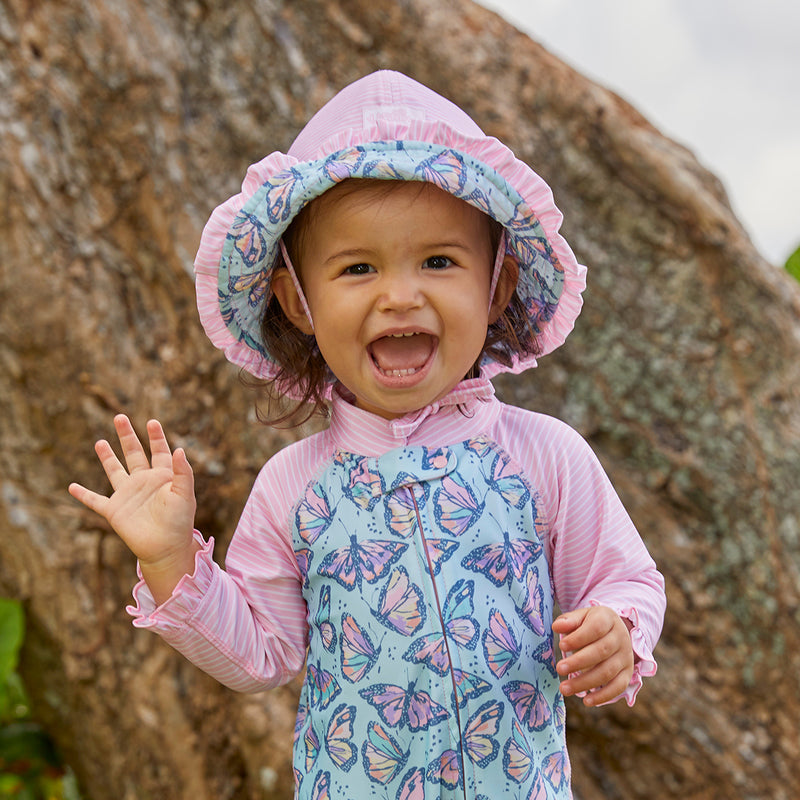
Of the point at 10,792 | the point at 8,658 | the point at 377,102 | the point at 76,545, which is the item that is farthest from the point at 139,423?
the point at 377,102

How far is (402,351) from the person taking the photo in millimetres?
1453

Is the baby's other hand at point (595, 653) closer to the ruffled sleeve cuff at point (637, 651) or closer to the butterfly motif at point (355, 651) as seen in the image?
the ruffled sleeve cuff at point (637, 651)

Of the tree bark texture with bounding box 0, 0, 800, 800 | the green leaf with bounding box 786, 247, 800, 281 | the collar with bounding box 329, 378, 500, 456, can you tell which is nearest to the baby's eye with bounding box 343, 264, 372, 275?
the collar with bounding box 329, 378, 500, 456

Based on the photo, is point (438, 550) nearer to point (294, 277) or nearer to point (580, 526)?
point (580, 526)

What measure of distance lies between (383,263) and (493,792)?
2.74 feet

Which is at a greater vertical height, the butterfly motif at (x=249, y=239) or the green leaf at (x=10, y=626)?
the butterfly motif at (x=249, y=239)

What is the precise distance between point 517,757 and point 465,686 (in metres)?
0.15

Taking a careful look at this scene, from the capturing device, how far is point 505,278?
1.60m

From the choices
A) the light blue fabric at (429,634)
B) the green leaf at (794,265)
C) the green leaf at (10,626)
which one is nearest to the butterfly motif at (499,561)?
the light blue fabric at (429,634)

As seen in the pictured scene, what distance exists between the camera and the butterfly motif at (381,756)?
4.62ft

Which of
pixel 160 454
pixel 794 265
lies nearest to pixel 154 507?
pixel 160 454

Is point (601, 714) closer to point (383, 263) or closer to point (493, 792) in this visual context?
point (493, 792)

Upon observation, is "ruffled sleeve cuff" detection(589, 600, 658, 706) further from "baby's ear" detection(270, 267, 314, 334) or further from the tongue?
"baby's ear" detection(270, 267, 314, 334)

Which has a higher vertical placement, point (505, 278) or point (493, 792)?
point (505, 278)
